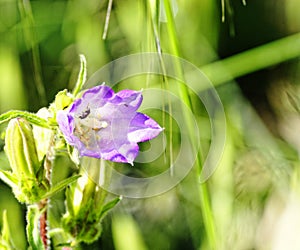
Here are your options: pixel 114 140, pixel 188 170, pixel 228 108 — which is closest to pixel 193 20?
pixel 228 108

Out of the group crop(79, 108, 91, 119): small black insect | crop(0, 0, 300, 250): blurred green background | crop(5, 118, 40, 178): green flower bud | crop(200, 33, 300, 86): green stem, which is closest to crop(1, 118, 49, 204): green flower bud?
crop(5, 118, 40, 178): green flower bud

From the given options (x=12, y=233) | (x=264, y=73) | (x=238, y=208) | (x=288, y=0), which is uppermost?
(x=288, y=0)

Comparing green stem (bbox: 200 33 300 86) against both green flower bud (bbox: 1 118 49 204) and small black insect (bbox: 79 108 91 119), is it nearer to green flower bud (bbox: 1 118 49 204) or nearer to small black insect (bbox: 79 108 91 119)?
small black insect (bbox: 79 108 91 119)

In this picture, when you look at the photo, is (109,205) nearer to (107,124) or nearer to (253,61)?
(107,124)

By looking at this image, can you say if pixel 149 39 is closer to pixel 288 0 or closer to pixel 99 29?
pixel 99 29

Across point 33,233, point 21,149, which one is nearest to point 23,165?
point 21,149
